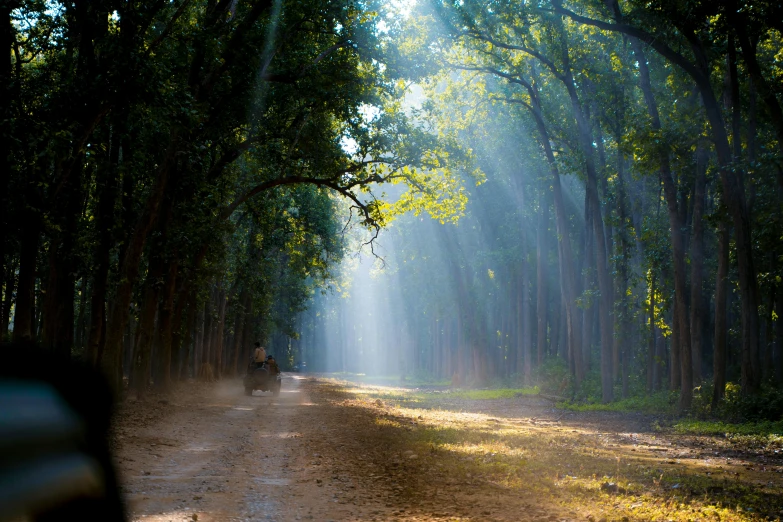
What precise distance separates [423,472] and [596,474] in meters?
2.14

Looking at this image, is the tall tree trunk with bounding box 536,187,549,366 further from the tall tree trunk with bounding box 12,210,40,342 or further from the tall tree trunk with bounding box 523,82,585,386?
the tall tree trunk with bounding box 12,210,40,342

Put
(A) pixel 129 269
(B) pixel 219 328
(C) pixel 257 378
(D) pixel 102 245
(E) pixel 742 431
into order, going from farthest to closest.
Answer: (B) pixel 219 328 < (C) pixel 257 378 < (D) pixel 102 245 < (A) pixel 129 269 < (E) pixel 742 431

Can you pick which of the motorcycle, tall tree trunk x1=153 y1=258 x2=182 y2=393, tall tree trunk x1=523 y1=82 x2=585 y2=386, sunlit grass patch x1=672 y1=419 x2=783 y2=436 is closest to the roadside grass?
sunlit grass patch x1=672 y1=419 x2=783 y2=436

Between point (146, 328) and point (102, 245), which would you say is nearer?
point (102, 245)

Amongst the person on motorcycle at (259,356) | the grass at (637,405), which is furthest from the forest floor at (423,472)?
the person on motorcycle at (259,356)

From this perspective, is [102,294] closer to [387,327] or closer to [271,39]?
[271,39]

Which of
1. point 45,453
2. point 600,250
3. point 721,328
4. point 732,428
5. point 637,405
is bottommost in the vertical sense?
point 637,405

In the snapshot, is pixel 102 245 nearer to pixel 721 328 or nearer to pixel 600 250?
pixel 721 328

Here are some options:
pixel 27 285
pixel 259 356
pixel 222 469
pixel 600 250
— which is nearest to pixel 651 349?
pixel 600 250

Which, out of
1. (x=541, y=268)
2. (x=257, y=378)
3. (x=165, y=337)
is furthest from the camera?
(x=541, y=268)

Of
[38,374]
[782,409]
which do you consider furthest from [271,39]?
[782,409]

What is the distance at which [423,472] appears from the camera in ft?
26.7

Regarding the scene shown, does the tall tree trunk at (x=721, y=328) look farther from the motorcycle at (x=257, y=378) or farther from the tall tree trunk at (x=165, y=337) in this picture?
the tall tree trunk at (x=165, y=337)

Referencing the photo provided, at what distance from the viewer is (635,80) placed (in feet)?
81.5
